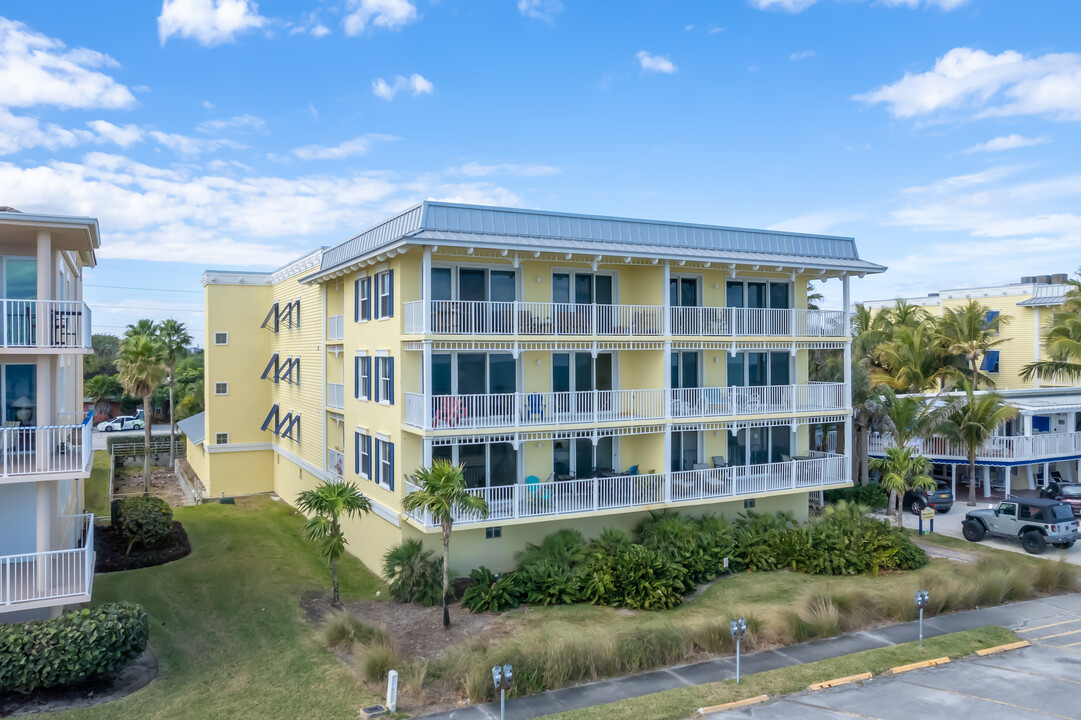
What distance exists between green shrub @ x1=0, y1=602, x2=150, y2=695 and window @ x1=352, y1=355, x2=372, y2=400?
10.1 m

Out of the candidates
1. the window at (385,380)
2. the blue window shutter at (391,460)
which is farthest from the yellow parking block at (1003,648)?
the window at (385,380)

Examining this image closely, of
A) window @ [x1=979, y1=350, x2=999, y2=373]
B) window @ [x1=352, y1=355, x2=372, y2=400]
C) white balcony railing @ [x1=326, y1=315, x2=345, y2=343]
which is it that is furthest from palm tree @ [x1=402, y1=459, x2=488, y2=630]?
window @ [x1=979, y1=350, x2=999, y2=373]

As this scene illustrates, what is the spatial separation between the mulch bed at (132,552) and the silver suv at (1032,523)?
25246 millimetres

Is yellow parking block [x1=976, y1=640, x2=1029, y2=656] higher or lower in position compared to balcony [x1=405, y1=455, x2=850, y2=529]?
Result: lower

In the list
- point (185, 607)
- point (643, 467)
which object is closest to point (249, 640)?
point (185, 607)

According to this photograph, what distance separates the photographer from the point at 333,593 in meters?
19.5

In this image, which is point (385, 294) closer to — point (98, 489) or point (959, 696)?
point (959, 696)

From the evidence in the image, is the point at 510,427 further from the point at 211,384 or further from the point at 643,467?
the point at 211,384

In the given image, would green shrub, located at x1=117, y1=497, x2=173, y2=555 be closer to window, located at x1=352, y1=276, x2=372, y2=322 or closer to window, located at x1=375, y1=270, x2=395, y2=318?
window, located at x1=352, y1=276, x2=372, y2=322

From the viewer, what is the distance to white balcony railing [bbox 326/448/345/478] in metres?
25.1

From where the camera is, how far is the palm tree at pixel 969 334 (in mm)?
37250

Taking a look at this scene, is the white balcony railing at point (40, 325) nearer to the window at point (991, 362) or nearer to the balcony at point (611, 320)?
the balcony at point (611, 320)

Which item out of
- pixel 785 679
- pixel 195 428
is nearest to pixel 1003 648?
pixel 785 679

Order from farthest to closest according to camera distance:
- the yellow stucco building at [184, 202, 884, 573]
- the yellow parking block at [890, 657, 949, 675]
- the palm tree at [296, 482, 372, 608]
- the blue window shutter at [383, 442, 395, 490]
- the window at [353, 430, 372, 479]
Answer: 1. the window at [353, 430, 372, 479]
2. the blue window shutter at [383, 442, 395, 490]
3. the yellow stucco building at [184, 202, 884, 573]
4. the palm tree at [296, 482, 372, 608]
5. the yellow parking block at [890, 657, 949, 675]
